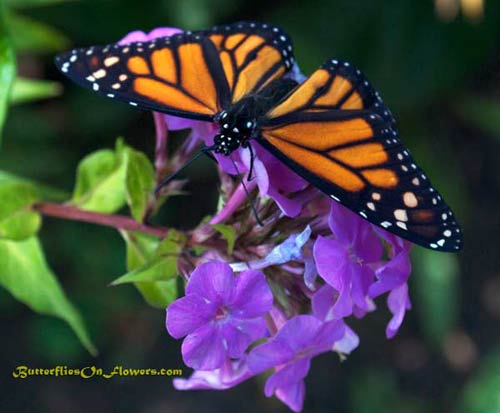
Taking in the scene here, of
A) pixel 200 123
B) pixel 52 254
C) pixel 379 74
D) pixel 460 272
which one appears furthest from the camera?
pixel 460 272

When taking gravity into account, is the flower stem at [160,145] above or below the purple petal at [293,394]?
above

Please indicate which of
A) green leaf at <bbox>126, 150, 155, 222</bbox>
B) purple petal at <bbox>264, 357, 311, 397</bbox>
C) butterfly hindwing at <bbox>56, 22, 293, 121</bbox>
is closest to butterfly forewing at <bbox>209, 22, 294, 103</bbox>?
butterfly hindwing at <bbox>56, 22, 293, 121</bbox>

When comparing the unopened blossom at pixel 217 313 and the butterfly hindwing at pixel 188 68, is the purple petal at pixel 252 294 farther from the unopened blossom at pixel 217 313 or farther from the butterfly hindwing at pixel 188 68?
the butterfly hindwing at pixel 188 68

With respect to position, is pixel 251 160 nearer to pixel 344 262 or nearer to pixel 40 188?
pixel 344 262

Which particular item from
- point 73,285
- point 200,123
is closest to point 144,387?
point 73,285

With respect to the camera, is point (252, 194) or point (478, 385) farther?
point (478, 385)

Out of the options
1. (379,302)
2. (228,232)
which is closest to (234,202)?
(228,232)

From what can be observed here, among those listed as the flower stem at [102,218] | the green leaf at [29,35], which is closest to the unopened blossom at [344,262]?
the flower stem at [102,218]

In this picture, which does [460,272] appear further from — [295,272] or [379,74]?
[295,272]
